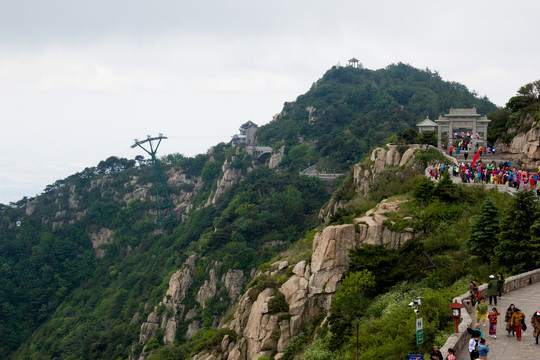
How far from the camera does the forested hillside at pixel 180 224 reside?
59031mm

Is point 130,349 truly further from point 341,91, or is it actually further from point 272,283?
point 341,91

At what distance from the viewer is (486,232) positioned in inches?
841

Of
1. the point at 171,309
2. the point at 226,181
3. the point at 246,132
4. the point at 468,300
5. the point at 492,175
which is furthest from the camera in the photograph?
the point at 246,132

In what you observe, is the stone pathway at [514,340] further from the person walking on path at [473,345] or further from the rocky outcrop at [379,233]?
the rocky outcrop at [379,233]

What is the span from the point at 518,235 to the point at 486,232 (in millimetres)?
1878

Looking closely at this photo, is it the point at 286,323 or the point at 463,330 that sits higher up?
the point at 463,330

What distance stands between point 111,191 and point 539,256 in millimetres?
86316

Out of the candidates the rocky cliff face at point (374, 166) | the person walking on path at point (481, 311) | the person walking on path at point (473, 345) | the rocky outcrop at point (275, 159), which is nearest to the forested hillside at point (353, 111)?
the rocky outcrop at point (275, 159)

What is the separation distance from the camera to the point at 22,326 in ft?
236

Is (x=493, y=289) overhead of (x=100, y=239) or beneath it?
overhead

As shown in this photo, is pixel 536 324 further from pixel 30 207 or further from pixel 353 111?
pixel 30 207

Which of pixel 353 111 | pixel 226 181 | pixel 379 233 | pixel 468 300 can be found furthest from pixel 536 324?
pixel 353 111

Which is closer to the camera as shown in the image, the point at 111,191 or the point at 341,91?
the point at 111,191

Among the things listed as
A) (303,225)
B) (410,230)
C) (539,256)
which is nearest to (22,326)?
(303,225)
